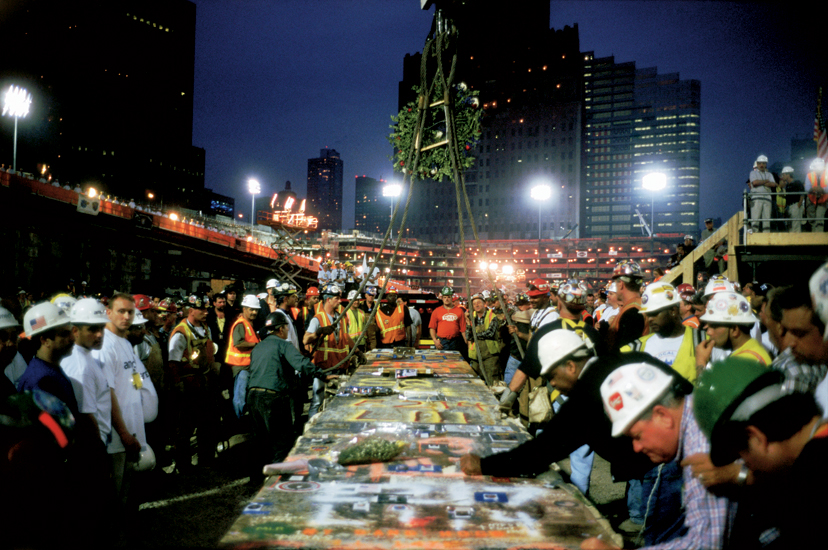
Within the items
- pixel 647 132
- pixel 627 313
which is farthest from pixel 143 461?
pixel 647 132

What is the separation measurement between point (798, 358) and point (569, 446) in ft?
4.38

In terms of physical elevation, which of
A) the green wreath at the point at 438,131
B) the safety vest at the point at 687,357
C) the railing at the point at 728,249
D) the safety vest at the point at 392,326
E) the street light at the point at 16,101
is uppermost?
the street light at the point at 16,101

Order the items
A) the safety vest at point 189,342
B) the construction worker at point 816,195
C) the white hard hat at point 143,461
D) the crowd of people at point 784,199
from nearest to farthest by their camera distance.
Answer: the white hard hat at point 143,461
the safety vest at point 189,342
the construction worker at point 816,195
the crowd of people at point 784,199

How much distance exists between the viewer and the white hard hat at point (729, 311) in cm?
331

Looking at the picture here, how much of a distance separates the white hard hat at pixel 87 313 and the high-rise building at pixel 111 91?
53540mm

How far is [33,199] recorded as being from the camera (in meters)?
16.3

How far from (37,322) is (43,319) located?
3 cm

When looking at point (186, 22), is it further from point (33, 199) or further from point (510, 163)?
point (33, 199)

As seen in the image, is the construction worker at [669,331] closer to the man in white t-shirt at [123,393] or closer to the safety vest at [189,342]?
the man in white t-shirt at [123,393]

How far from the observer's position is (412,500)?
96.5 inches

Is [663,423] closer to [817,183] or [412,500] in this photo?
[412,500]

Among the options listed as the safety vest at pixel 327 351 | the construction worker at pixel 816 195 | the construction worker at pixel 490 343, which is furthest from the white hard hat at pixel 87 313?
the construction worker at pixel 816 195

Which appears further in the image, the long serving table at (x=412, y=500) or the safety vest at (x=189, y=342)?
the safety vest at (x=189, y=342)

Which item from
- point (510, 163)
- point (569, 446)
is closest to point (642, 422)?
point (569, 446)
